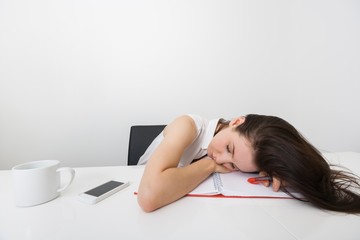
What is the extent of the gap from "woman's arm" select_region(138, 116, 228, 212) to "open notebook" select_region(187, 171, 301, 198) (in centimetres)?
2

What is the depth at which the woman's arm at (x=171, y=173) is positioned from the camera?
18.5 inches

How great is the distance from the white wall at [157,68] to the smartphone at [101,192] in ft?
2.11

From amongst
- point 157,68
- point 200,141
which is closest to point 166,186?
point 200,141

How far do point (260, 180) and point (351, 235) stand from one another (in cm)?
27

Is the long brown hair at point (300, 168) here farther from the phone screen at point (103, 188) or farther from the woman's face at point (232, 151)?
the phone screen at point (103, 188)

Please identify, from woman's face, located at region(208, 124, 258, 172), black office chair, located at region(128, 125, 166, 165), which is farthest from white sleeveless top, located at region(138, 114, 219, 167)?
black office chair, located at region(128, 125, 166, 165)

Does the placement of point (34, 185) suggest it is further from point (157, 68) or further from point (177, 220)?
point (157, 68)

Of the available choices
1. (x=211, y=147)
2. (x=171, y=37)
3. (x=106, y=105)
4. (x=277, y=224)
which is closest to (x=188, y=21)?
(x=171, y=37)

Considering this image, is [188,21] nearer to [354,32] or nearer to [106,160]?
[106,160]

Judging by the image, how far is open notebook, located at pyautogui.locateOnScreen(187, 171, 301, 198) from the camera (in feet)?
1.79

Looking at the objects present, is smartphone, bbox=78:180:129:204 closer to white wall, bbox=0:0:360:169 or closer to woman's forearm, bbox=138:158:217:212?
woman's forearm, bbox=138:158:217:212

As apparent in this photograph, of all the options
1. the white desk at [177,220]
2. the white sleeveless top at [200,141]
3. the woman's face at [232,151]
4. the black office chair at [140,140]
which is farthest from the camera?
the black office chair at [140,140]

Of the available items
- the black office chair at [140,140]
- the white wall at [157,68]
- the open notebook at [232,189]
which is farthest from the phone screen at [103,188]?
the white wall at [157,68]

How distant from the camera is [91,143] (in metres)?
1.20
